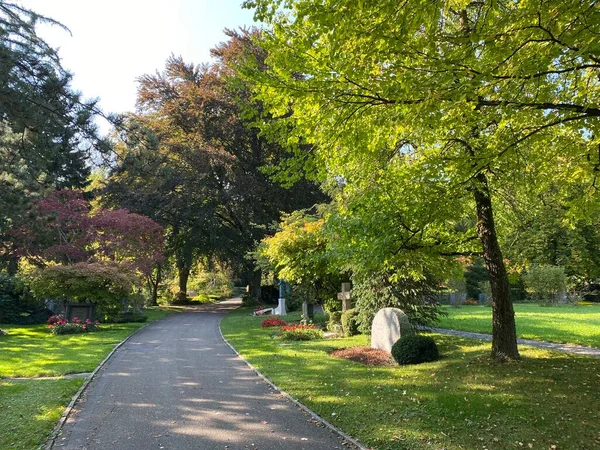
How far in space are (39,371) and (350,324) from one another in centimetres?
947

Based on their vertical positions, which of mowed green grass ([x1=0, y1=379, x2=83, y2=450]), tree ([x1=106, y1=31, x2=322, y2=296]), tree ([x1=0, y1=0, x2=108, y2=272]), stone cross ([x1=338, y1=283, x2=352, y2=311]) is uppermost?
tree ([x1=106, y1=31, x2=322, y2=296])

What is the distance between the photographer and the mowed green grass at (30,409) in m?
5.75

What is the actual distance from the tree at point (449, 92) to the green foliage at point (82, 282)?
1572cm

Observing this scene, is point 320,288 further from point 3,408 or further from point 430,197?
point 3,408

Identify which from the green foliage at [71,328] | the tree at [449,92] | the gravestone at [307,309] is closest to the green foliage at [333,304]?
the gravestone at [307,309]

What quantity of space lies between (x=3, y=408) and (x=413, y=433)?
6468 mm

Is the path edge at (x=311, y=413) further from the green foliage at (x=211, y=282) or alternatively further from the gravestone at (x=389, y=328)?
the green foliage at (x=211, y=282)

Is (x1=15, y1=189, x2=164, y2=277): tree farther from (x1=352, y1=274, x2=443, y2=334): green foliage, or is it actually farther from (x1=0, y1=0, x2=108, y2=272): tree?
(x1=352, y1=274, x2=443, y2=334): green foliage

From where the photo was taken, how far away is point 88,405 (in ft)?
24.2

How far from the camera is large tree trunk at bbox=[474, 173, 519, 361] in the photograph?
28.6 feet

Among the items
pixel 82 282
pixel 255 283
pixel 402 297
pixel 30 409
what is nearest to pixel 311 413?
pixel 30 409

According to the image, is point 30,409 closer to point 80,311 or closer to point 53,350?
point 53,350

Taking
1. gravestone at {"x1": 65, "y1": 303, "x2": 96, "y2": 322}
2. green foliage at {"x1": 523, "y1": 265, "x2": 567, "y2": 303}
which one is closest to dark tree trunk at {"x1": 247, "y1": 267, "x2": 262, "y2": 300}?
gravestone at {"x1": 65, "y1": 303, "x2": 96, "y2": 322}

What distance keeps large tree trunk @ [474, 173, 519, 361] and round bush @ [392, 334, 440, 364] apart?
1.62 m
